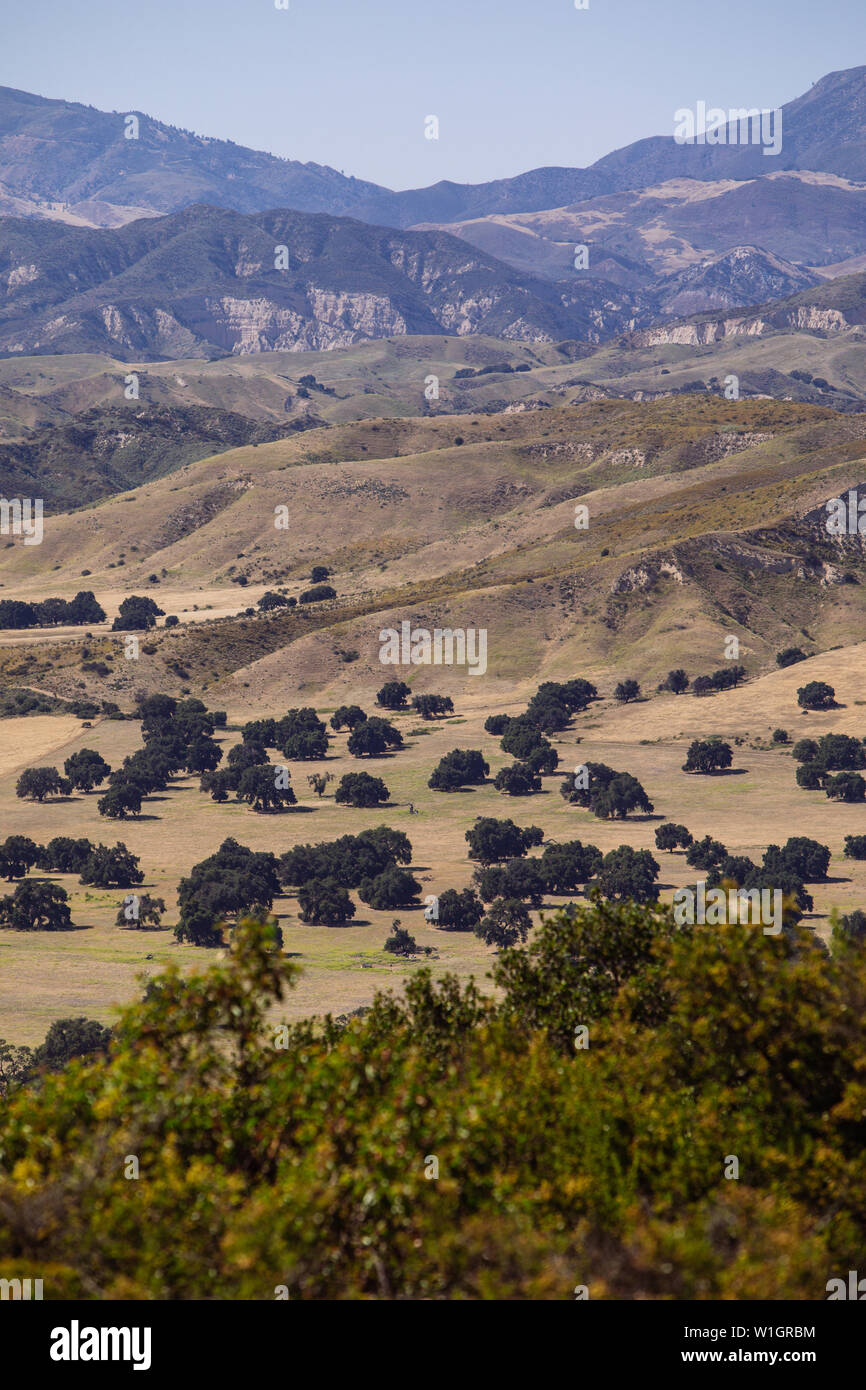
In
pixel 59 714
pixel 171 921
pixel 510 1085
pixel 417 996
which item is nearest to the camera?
pixel 510 1085

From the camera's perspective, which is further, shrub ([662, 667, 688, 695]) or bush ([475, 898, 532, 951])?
shrub ([662, 667, 688, 695])

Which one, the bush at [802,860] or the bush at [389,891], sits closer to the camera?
the bush at [802,860]

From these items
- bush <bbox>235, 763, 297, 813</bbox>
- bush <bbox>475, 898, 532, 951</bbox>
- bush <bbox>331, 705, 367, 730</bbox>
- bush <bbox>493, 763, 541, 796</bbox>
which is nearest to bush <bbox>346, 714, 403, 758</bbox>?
bush <bbox>331, 705, 367, 730</bbox>

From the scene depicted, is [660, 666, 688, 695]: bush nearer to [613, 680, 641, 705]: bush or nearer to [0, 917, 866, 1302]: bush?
[613, 680, 641, 705]: bush

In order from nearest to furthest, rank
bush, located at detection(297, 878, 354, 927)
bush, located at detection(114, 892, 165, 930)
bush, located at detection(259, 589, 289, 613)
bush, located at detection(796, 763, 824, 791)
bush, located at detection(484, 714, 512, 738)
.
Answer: bush, located at detection(114, 892, 165, 930), bush, located at detection(297, 878, 354, 927), bush, located at detection(796, 763, 824, 791), bush, located at detection(484, 714, 512, 738), bush, located at detection(259, 589, 289, 613)

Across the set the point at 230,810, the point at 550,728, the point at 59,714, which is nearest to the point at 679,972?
the point at 230,810

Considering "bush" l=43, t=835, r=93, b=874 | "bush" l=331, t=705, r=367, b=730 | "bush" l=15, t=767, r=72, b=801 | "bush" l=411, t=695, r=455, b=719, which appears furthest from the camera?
"bush" l=411, t=695, r=455, b=719

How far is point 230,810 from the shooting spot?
113 meters

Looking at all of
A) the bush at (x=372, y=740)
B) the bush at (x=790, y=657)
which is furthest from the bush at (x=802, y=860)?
the bush at (x=790, y=657)

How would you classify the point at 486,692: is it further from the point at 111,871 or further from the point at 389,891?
the point at 111,871

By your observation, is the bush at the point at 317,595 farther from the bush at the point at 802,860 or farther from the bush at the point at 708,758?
the bush at the point at 802,860
